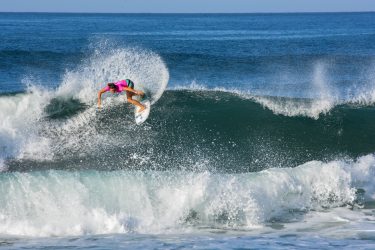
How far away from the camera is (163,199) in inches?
471

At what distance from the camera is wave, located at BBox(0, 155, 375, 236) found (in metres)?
11.1

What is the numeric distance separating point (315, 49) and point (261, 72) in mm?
15685

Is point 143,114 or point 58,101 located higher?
point 58,101

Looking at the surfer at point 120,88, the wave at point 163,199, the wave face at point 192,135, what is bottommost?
the wave at point 163,199

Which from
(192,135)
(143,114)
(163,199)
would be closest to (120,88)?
(143,114)

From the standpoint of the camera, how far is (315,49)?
4625 cm

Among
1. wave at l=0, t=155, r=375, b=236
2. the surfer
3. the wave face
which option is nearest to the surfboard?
the wave face

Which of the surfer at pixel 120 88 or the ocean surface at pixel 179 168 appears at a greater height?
the surfer at pixel 120 88

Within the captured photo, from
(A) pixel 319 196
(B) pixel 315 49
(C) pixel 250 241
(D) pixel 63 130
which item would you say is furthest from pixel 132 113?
(B) pixel 315 49

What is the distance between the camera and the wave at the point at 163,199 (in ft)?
36.5

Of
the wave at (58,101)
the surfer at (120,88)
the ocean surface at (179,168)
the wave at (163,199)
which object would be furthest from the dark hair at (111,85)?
the wave at (163,199)

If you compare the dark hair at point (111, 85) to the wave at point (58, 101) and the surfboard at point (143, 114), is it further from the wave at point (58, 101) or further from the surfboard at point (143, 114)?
the wave at point (58, 101)

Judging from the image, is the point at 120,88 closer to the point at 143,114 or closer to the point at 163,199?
the point at 143,114

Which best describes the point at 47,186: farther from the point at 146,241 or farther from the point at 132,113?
the point at 132,113
